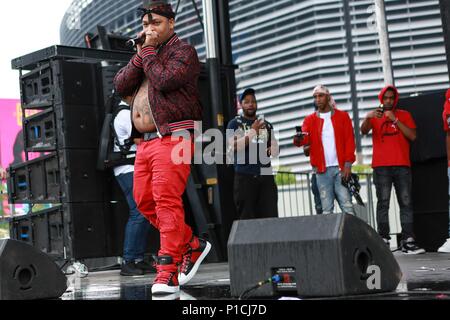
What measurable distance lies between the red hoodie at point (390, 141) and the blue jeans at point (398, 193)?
0.30 ft

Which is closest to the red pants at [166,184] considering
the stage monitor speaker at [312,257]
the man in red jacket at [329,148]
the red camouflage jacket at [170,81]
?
the red camouflage jacket at [170,81]

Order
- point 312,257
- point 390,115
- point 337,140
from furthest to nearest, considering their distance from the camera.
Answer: point 390,115
point 337,140
point 312,257

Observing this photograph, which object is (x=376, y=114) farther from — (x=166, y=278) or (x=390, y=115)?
(x=166, y=278)

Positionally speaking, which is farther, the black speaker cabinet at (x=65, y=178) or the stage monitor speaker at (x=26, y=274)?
the black speaker cabinet at (x=65, y=178)

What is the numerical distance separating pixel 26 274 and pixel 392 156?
4.97 m

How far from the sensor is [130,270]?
24.4ft

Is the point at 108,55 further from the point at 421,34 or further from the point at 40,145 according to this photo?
the point at 421,34

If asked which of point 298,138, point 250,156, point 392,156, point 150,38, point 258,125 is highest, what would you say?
point 150,38

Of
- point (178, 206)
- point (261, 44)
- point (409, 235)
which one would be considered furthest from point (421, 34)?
point (178, 206)

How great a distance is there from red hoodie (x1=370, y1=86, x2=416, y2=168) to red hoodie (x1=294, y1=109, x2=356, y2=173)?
14.1 inches

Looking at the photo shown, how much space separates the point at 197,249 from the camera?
5.58 meters

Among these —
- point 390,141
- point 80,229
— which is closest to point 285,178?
point 390,141

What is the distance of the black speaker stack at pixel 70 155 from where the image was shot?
8242 mm

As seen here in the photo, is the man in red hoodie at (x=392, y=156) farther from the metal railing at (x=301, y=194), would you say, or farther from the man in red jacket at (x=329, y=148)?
the metal railing at (x=301, y=194)
